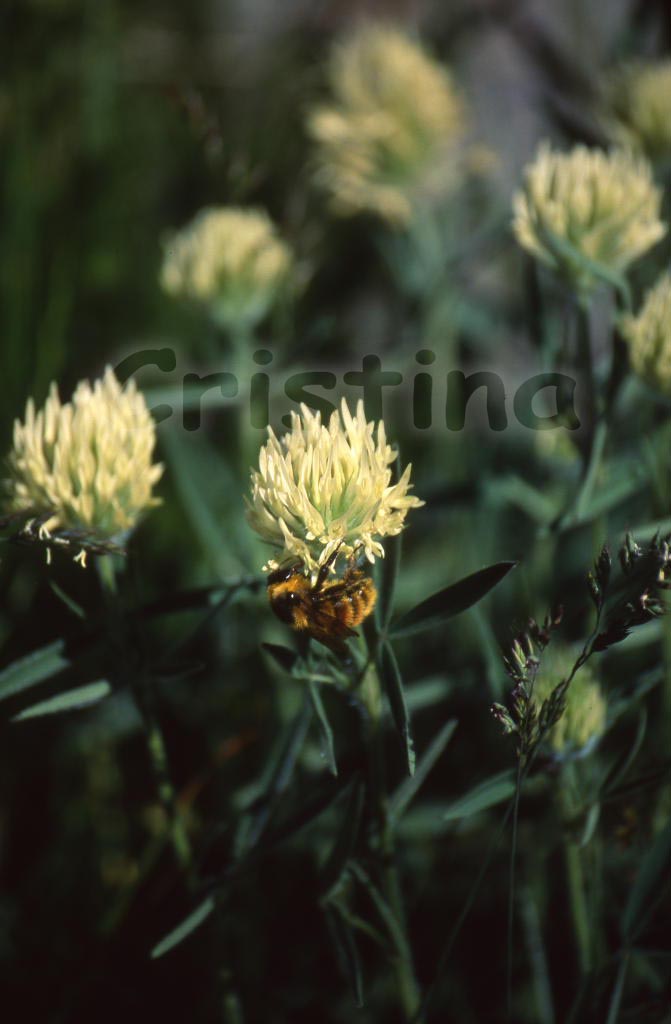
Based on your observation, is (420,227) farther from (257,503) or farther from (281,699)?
(257,503)

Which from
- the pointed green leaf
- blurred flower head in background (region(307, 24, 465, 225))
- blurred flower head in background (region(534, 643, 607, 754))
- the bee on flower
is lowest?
the pointed green leaf

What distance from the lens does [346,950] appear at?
0.51 m

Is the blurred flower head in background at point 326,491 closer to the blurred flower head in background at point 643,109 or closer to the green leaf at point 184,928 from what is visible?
the green leaf at point 184,928

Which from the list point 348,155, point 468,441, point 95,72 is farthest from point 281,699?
point 95,72

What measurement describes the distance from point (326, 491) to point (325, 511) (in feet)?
0.04

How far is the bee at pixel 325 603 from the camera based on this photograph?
414 millimetres

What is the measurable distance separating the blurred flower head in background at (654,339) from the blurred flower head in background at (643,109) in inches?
12.9

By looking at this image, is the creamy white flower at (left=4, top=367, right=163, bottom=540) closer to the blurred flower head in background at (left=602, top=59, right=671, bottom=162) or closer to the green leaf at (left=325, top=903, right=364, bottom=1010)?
the green leaf at (left=325, top=903, right=364, bottom=1010)

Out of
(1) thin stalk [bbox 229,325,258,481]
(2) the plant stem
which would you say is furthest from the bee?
(1) thin stalk [bbox 229,325,258,481]

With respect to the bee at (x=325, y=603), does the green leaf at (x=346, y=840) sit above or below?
below

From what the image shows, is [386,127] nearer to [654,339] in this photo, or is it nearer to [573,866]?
[654,339]

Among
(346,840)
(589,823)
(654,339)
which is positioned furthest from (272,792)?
(654,339)

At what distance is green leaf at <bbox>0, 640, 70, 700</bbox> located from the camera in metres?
0.51

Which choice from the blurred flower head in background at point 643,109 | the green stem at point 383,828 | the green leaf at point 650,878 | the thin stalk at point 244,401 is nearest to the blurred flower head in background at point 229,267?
the thin stalk at point 244,401
